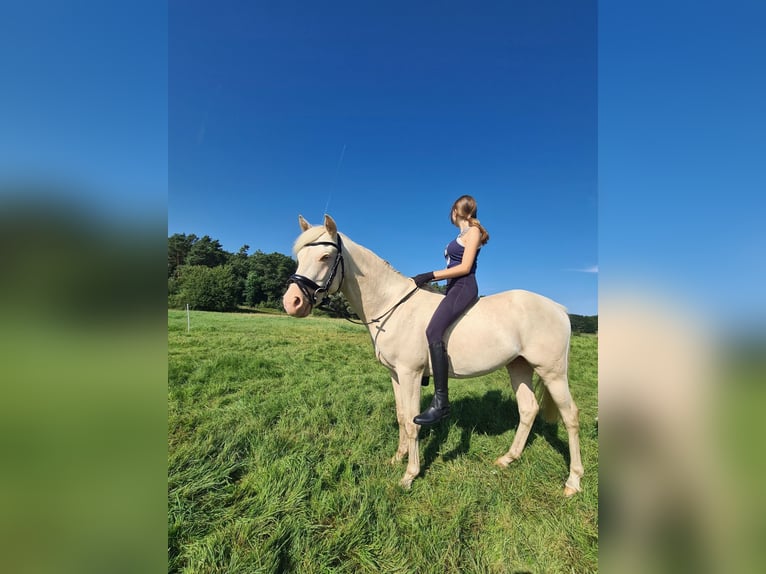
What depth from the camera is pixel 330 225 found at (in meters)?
3.27

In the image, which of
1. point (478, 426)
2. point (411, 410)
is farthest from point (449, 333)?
point (478, 426)

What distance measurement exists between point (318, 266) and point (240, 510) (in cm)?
252

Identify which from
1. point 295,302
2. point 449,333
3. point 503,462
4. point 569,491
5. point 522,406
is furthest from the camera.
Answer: point 522,406

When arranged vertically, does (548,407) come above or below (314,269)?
below

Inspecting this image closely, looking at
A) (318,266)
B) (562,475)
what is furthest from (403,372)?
(562,475)

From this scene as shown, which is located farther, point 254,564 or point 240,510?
point 240,510

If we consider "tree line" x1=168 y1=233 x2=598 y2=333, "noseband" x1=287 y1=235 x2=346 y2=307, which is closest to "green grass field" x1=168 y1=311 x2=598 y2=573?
"noseband" x1=287 y1=235 x2=346 y2=307

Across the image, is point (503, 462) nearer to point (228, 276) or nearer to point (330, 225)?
point (330, 225)

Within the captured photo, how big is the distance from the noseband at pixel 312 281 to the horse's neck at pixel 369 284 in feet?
0.54

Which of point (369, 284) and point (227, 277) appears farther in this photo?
point (227, 277)

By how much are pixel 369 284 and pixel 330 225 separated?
34.6 inches
